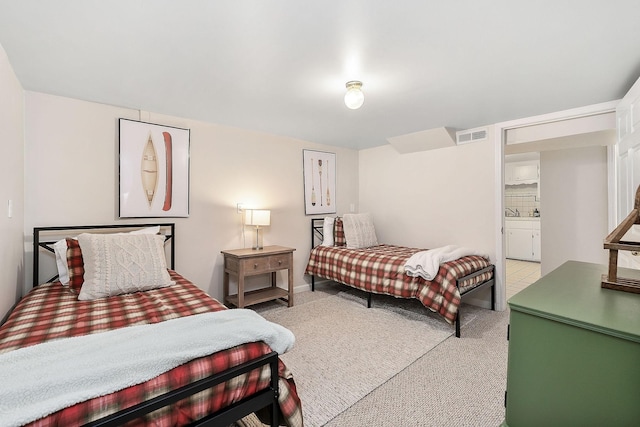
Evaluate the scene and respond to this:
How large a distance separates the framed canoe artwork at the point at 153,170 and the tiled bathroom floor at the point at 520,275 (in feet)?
14.7

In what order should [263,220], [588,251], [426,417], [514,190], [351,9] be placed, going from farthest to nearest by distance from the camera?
[514,190] → [588,251] → [263,220] → [426,417] → [351,9]

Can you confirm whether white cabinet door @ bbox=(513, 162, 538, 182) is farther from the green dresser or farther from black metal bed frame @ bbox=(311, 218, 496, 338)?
the green dresser

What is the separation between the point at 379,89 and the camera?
243 centimetres

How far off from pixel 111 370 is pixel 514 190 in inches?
324

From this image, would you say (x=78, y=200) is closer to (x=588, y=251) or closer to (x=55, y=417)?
(x=55, y=417)

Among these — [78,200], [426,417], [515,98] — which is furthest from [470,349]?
[78,200]

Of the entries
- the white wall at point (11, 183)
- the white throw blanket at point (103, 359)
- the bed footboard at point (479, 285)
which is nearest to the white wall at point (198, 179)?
the white wall at point (11, 183)

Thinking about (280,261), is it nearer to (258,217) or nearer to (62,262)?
(258,217)

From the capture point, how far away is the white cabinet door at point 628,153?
204cm

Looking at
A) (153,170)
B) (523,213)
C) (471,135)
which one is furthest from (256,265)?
(523,213)

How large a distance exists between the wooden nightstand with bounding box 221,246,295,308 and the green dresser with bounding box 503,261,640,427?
264 cm

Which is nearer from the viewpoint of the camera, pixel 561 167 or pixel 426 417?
pixel 426 417

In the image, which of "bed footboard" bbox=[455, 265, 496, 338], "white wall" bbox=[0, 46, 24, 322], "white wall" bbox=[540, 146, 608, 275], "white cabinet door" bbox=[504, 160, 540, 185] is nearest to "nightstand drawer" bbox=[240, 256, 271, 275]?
"white wall" bbox=[0, 46, 24, 322]

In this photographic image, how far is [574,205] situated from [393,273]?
10.0ft
